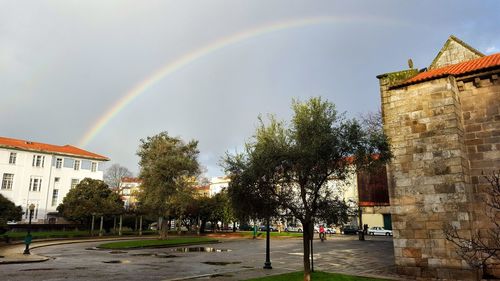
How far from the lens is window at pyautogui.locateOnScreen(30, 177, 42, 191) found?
198 ft

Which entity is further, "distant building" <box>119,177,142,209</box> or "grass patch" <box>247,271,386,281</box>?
"distant building" <box>119,177,142,209</box>

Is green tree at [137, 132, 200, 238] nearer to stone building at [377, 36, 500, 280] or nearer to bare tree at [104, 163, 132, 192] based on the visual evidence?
stone building at [377, 36, 500, 280]

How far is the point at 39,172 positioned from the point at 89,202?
1943 centimetres

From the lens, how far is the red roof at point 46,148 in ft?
197

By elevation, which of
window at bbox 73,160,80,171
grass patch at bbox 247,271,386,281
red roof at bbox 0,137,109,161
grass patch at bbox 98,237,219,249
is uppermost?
red roof at bbox 0,137,109,161

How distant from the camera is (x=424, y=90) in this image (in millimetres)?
16641

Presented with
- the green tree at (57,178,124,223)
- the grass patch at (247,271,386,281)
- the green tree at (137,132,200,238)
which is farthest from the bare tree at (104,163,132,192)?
the grass patch at (247,271,386,281)

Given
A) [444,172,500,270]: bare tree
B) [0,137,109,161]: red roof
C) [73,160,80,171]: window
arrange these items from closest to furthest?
1. [444,172,500,270]: bare tree
2. [0,137,109,161]: red roof
3. [73,160,80,171]: window

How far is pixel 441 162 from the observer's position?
50.9ft

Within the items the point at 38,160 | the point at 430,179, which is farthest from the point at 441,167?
the point at 38,160

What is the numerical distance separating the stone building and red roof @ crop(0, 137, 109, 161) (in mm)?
62693

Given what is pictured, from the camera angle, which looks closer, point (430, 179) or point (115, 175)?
point (430, 179)

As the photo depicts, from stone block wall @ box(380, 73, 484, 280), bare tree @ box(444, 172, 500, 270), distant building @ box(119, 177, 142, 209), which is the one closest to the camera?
bare tree @ box(444, 172, 500, 270)

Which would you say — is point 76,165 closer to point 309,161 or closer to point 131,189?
point 131,189
